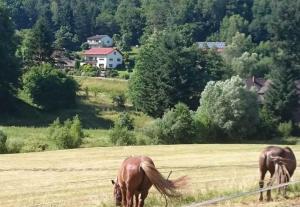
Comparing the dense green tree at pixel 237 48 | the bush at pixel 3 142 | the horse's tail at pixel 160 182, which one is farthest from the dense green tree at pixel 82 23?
the horse's tail at pixel 160 182

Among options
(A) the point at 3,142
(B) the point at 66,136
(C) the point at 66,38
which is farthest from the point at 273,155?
(C) the point at 66,38

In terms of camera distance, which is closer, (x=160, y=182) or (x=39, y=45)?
(x=160, y=182)

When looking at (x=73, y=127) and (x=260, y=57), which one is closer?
(x=73, y=127)

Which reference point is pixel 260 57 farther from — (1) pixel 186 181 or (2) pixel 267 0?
(1) pixel 186 181

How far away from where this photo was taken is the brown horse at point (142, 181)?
13086 mm

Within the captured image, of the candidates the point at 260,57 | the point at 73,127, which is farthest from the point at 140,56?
the point at 260,57

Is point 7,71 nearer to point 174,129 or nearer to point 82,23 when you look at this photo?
point 174,129

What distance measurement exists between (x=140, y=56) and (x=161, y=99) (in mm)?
9592

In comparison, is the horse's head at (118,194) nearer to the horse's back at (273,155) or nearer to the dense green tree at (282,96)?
the horse's back at (273,155)

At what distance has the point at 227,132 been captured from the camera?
56.9 metres

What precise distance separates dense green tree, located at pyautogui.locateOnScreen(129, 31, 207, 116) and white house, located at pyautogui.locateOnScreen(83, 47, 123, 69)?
42.6 meters

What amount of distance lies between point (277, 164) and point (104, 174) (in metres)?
14.5

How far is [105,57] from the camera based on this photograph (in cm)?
11981

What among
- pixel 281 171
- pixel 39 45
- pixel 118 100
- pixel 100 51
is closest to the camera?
pixel 281 171
